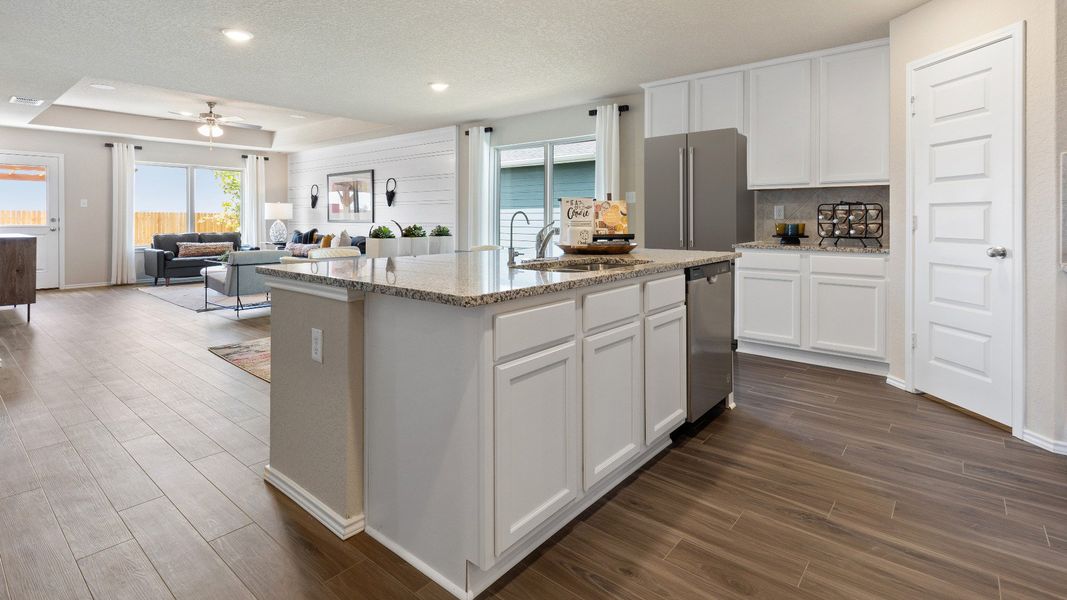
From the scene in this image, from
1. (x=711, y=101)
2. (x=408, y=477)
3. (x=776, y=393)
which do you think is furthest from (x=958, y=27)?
(x=408, y=477)

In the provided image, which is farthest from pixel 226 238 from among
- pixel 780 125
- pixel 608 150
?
pixel 780 125

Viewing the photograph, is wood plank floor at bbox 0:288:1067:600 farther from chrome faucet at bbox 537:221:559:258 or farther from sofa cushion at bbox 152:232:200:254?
sofa cushion at bbox 152:232:200:254

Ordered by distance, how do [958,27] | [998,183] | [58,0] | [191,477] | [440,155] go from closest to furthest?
[191,477], [998,183], [958,27], [58,0], [440,155]

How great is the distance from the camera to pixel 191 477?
2.32 metres

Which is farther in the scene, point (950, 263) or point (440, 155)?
point (440, 155)

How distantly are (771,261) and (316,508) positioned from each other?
378cm

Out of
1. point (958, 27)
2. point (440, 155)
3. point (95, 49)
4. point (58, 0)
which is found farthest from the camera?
point (440, 155)

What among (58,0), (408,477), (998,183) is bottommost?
(408,477)

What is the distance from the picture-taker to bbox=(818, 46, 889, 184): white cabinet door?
417 centimetres

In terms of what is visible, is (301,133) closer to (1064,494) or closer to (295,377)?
(295,377)

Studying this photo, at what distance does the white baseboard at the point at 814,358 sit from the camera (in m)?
4.10

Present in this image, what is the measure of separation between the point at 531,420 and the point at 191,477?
1594mm

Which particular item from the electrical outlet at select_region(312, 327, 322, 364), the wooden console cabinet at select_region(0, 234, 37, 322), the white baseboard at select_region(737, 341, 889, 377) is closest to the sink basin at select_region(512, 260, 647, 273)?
the electrical outlet at select_region(312, 327, 322, 364)

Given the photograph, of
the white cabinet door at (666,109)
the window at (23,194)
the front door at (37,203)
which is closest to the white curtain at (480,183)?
the white cabinet door at (666,109)
